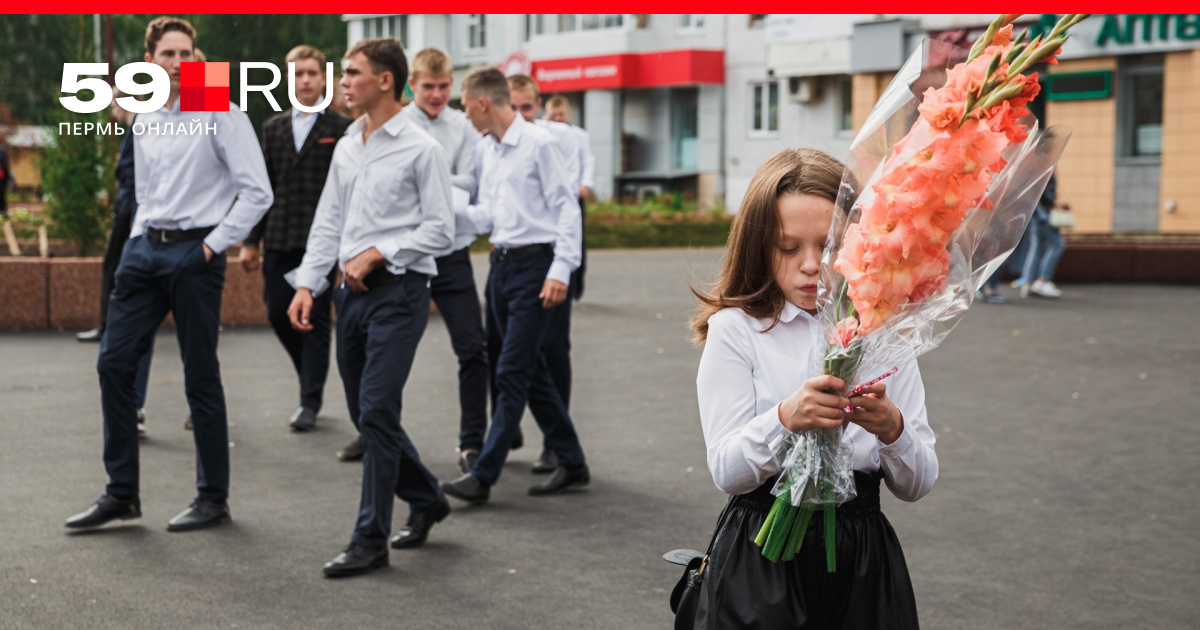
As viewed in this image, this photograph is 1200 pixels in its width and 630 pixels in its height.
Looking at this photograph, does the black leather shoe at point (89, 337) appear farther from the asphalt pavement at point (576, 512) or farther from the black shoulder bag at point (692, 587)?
the black shoulder bag at point (692, 587)

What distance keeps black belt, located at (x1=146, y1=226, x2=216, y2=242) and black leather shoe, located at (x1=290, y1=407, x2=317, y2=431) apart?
2312 mm

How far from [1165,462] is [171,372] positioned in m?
6.74

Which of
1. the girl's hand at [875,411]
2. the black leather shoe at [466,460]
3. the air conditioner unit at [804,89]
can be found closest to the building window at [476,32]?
the air conditioner unit at [804,89]

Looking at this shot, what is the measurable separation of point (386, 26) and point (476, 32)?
472 cm

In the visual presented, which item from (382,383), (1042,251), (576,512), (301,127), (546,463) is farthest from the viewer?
(1042,251)

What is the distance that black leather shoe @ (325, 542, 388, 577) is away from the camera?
5203 millimetres

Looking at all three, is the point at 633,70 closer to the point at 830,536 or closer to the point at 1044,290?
the point at 1044,290

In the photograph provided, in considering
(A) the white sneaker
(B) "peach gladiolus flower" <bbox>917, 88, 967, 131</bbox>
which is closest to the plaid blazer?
(B) "peach gladiolus flower" <bbox>917, 88, 967, 131</bbox>

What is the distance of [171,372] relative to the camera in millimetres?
10180

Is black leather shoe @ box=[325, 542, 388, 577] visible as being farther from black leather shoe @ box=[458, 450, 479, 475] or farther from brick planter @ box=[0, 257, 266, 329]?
brick planter @ box=[0, 257, 266, 329]

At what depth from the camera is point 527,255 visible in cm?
671

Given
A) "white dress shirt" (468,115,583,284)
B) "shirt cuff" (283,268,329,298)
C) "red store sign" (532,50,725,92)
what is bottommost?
"shirt cuff" (283,268,329,298)

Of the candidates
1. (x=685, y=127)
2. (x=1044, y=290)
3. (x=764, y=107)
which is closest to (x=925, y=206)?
(x=1044, y=290)

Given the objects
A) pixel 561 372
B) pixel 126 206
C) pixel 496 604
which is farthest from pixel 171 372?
pixel 496 604
